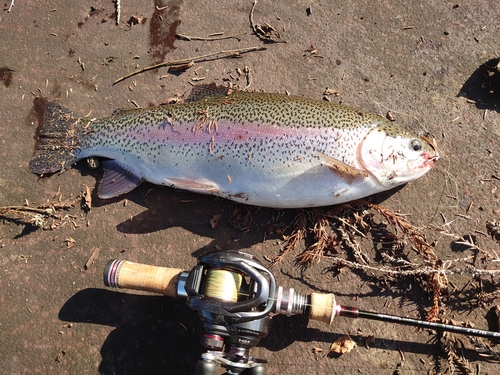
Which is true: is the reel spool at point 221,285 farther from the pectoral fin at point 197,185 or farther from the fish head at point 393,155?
the fish head at point 393,155

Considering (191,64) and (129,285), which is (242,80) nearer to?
(191,64)

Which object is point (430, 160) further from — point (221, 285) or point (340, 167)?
point (221, 285)

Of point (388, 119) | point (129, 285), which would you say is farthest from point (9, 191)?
point (388, 119)

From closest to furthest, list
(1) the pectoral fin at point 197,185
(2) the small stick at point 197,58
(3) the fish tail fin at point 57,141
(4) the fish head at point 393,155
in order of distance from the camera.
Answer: (4) the fish head at point 393,155 → (1) the pectoral fin at point 197,185 → (3) the fish tail fin at point 57,141 → (2) the small stick at point 197,58

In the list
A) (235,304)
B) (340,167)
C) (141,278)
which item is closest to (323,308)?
(235,304)

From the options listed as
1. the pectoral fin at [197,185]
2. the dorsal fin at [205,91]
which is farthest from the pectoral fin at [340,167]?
the dorsal fin at [205,91]

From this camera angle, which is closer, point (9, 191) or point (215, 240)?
point (215, 240)

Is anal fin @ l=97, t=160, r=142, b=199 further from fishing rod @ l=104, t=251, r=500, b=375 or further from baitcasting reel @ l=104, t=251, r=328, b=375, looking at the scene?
baitcasting reel @ l=104, t=251, r=328, b=375

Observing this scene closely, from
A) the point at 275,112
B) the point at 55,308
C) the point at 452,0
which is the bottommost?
the point at 55,308
